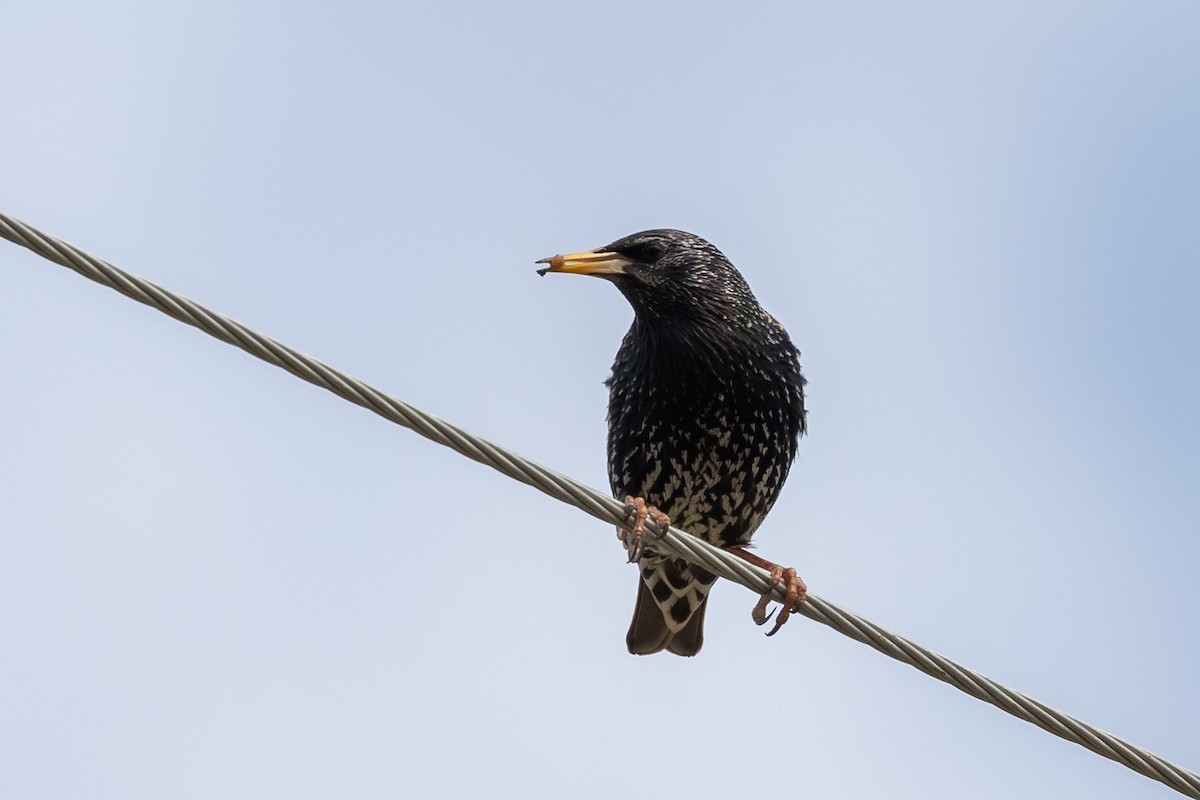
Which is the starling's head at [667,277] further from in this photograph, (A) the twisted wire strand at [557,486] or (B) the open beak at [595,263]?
(A) the twisted wire strand at [557,486]

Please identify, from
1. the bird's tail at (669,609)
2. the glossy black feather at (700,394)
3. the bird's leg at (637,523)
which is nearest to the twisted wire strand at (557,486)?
the bird's leg at (637,523)

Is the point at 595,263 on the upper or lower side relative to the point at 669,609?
Answer: upper

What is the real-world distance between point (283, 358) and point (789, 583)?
7.82 feet

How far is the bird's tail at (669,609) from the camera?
23.6 ft

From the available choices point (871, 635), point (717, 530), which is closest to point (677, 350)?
point (717, 530)

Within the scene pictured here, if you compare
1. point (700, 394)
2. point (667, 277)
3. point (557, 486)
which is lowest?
point (557, 486)

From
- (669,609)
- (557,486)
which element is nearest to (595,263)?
(669,609)

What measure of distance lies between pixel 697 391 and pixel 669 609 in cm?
113

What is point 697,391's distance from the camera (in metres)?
6.62

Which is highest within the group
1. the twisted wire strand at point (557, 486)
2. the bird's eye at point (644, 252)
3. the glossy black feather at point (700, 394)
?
the bird's eye at point (644, 252)

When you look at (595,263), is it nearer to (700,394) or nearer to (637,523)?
(700,394)

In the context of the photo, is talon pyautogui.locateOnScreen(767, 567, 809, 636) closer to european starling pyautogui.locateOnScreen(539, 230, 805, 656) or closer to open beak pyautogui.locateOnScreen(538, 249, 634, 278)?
european starling pyautogui.locateOnScreen(539, 230, 805, 656)

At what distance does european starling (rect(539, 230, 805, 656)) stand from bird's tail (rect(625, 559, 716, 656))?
216mm

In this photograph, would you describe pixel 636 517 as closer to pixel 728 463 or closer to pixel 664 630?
pixel 728 463
